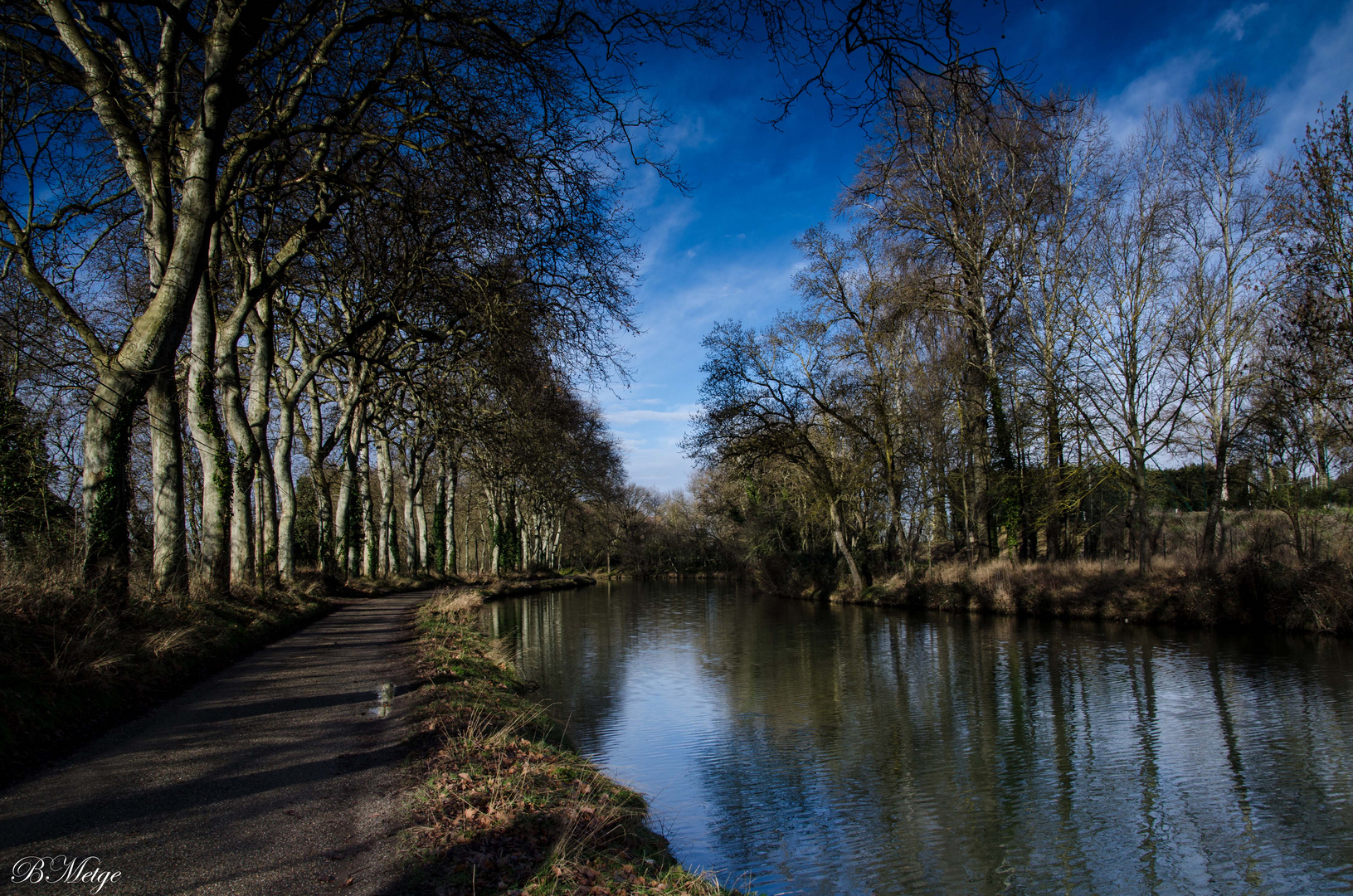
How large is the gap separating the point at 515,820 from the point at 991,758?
6.25 m

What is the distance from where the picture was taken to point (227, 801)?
440 cm

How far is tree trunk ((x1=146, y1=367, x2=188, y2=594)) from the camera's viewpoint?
9.19 metres

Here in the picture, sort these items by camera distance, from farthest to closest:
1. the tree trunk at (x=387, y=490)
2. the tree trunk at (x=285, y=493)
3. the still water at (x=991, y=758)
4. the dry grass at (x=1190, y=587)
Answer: the tree trunk at (x=387, y=490), the tree trunk at (x=285, y=493), the dry grass at (x=1190, y=587), the still water at (x=991, y=758)

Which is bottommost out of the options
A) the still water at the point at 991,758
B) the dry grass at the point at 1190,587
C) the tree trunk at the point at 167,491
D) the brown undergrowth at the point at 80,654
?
the still water at the point at 991,758

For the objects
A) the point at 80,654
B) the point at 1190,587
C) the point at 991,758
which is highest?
the point at 80,654

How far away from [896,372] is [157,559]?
74.0 feet

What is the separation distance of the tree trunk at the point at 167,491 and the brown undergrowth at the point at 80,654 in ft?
1.26

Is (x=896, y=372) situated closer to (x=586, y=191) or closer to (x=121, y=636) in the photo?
(x=586, y=191)

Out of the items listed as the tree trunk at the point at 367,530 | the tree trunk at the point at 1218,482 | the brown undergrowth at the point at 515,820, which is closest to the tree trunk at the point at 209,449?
the brown undergrowth at the point at 515,820

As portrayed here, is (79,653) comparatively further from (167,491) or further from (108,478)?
(167,491)

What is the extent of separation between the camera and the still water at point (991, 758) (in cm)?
595
